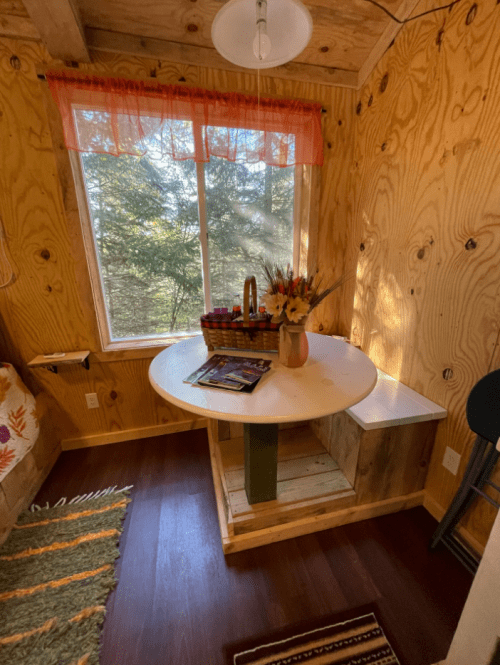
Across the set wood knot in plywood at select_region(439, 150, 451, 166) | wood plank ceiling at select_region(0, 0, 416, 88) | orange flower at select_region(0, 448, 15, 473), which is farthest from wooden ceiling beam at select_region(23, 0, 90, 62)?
orange flower at select_region(0, 448, 15, 473)

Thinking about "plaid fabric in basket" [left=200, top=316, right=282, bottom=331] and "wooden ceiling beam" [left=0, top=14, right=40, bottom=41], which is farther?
"wooden ceiling beam" [left=0, top=14, right=40, bottom=41]

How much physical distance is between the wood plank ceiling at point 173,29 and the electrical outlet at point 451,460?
222cm

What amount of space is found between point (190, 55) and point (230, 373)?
1.80 meters

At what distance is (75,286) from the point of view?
1716 millimetres

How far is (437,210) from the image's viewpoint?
1.33 metres

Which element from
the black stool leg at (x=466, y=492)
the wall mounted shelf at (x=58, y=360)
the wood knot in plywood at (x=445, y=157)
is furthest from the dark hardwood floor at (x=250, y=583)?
the wood knot in plywood at (x=445, y=157)

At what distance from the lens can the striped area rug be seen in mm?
927

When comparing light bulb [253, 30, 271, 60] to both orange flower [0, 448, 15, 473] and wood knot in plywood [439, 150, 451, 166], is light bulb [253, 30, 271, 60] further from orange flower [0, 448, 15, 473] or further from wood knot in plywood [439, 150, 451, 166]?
orange flower [0, 448, 15, 473]

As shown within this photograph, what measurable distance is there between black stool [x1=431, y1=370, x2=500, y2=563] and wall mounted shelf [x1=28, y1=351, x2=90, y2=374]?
2.00 metres

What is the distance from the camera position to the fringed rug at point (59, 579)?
0.96 metres

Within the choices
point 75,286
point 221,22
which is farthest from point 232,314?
point 75,286

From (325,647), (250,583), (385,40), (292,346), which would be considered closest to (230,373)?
(292,346)

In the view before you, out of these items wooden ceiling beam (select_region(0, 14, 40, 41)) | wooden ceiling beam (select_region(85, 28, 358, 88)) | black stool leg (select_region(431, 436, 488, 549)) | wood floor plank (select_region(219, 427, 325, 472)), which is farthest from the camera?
wood floor plank (select_region(219, 427, 325, 472))

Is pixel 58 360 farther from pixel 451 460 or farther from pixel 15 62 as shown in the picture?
pixel 451 460
